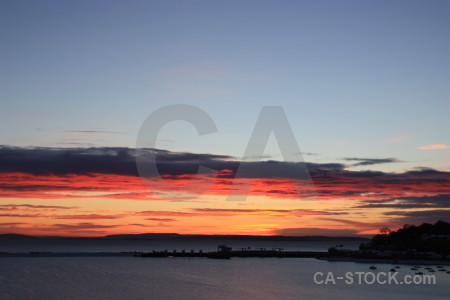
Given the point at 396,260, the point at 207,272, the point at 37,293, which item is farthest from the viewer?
the point at 396,260

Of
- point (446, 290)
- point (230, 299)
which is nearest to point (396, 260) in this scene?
point (446, 290)

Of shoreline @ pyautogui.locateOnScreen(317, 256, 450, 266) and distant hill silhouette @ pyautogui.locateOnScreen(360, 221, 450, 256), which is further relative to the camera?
distant hill silhouette @ pyautogui.locateOnScreen(360, 221, 450, 256)

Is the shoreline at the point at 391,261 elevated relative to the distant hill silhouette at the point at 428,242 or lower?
lower

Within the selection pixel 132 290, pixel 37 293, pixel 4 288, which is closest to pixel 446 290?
pixel 132 290

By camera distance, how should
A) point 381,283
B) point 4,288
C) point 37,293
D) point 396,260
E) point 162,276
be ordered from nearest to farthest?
point 37,293 → point 4,288 → point 381,283 → point 162,276 → point 396,260

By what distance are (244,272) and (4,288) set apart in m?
61.7

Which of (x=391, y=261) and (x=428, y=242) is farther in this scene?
(x=428, y=242)

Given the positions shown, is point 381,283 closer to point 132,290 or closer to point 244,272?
point 244,272

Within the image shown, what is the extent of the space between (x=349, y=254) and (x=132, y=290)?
121100mm

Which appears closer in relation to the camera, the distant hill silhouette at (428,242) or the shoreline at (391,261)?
the shoreline at (391,261)

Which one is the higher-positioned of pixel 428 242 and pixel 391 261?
pixel 428 242

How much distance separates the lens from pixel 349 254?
192750 mm

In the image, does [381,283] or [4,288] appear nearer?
[4,288]

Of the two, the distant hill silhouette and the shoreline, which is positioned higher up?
the distant hill silhouette
